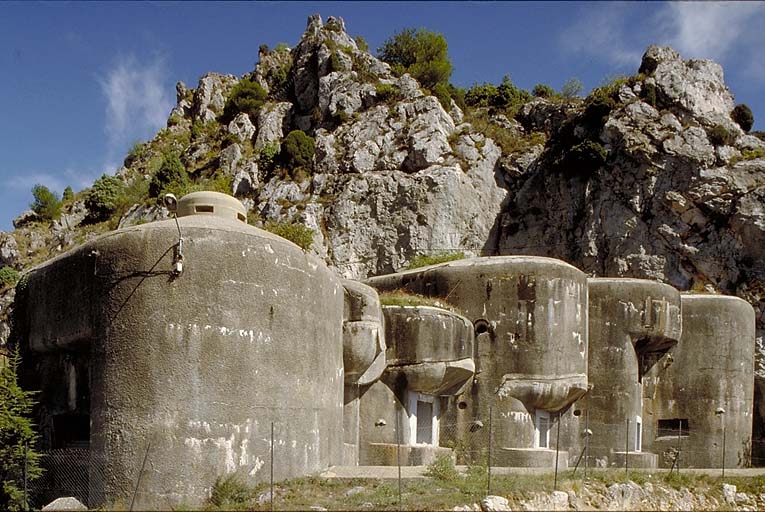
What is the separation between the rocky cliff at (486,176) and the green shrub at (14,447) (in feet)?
86.7

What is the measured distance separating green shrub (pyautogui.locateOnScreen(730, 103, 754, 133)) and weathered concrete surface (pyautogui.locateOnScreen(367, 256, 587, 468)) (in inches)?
941

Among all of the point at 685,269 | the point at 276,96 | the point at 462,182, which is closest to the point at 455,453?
the point at 685,269

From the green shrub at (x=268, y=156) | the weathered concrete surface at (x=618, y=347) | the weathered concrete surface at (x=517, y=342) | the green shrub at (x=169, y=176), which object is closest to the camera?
the weathered concrete surface at (x=517, y=342)

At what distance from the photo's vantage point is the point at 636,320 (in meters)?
29.5

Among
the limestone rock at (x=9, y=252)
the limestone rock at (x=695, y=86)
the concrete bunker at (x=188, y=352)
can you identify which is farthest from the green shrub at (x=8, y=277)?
the limestone rock at (x=695, y=86)

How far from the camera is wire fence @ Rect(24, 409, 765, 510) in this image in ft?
59.4

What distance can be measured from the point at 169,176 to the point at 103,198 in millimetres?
6268

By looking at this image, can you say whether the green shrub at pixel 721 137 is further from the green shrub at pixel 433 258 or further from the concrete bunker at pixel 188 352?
the concrete bunker at pixel 188 352

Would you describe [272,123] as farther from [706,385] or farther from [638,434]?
[706,385]

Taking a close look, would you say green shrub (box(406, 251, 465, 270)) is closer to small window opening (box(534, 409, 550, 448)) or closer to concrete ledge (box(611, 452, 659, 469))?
small window opening (box(534, 409, 550, 448))

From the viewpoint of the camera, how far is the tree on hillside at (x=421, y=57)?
6369 cm

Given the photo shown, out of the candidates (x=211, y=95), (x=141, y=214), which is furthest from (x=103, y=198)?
(x=211, y=95)

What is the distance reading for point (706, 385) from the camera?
31.0 m

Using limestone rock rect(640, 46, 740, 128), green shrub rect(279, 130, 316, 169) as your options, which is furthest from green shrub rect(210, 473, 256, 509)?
green shrub rect(279, 130, 316, 169)
